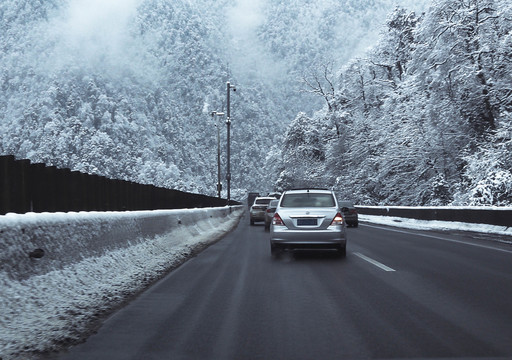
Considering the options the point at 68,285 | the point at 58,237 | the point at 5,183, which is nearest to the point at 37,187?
the point at 5,183

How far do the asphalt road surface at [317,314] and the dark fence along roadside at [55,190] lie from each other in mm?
1656

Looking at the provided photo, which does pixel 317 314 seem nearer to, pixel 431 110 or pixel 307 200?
pixel 307 200

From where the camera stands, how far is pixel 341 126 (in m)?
58.9

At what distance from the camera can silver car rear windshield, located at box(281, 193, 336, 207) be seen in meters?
12.7

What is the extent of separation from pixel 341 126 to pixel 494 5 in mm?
26610

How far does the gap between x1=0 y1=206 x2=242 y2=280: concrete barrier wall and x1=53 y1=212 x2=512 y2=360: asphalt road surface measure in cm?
88

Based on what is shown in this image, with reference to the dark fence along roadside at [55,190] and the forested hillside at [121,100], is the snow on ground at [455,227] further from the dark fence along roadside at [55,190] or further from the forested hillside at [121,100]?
the forested hillside at [121,100]

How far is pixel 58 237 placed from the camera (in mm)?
Result: 5836

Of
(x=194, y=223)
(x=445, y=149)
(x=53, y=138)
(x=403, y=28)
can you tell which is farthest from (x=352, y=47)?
(x=194, y=223)

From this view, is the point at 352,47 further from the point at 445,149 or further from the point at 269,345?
the point at 269,345

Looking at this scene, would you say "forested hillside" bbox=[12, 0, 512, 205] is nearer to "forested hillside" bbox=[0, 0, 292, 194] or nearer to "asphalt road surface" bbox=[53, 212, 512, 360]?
"forested hillside" bbox=[0, 0, 292, 194]

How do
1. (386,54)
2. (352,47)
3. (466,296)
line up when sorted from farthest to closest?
(352,47) < (386,54) < (466,296)

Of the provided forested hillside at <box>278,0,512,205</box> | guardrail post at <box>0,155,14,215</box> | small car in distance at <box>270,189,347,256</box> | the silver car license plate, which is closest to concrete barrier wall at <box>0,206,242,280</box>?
guardrail post at <box>0,155,14,215</box>

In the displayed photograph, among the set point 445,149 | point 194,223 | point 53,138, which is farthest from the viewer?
point 53,138
